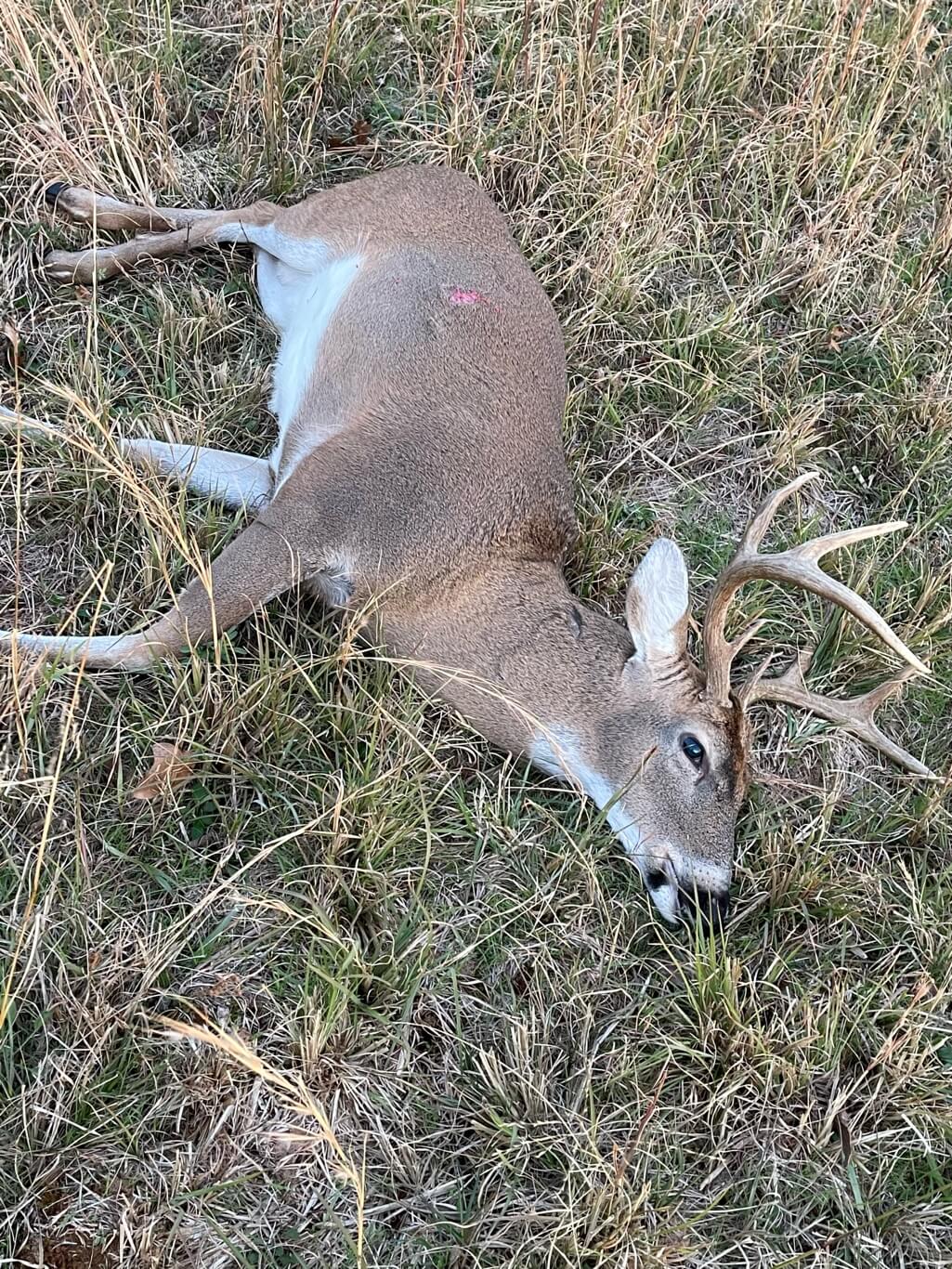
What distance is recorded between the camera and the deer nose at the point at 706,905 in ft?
11.6

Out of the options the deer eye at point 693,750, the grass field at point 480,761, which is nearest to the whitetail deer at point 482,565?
the deer eye at point 693,750

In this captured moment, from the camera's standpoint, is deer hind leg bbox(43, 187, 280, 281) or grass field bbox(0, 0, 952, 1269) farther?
deer hind leg bbox(43, 187, 280, 281)

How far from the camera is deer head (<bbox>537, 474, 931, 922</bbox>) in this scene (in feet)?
11.6

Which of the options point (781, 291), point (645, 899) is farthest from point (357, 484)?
point (781, 291)

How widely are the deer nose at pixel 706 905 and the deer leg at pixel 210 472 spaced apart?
1775mm

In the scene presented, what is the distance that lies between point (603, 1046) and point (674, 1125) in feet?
0.85

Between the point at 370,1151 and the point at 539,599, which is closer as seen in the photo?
the point at 370,1151

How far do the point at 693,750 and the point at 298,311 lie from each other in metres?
2.17

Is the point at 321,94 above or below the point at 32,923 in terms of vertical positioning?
above

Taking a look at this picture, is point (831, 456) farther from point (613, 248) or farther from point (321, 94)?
point (321, 94)

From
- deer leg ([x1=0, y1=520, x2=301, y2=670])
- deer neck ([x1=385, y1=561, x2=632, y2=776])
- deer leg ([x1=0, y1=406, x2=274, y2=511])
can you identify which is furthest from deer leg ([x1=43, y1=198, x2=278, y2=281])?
deer neck ([x1=385, y1=561, x2=632, y2=776])

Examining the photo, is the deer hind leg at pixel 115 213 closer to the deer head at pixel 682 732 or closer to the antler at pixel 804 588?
the deer head at pixel 682 732

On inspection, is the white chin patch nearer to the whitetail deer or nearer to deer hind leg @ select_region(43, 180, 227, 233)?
the whitetail deer

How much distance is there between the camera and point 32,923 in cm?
291
